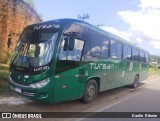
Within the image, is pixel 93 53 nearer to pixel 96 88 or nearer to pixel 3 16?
pixel 96 88

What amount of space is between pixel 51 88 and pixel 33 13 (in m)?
16.2

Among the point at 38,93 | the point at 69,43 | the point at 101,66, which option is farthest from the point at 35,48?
the point at 101,66

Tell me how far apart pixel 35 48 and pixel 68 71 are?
1.28 m

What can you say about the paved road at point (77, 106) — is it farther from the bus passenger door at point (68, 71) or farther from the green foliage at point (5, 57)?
the green foliage at point (5, 57)

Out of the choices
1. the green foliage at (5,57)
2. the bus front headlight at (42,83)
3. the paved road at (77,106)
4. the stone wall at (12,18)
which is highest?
the stone wall at (12,18)

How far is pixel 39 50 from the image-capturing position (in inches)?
286

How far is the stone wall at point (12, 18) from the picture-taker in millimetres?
17811

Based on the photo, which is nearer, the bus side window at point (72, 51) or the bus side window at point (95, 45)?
the bus side window at point (72, 51)

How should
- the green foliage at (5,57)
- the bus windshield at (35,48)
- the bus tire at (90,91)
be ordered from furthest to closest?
1. the green foliage at (5,57)
2. the bus tire at (90,91)
3. the bus windshield at (35,48)

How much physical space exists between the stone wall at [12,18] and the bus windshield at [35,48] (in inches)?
410

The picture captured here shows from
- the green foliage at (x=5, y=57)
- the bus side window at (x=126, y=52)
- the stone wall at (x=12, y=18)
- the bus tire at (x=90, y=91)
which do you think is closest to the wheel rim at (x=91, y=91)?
the bus tire at (x=90, y=91)

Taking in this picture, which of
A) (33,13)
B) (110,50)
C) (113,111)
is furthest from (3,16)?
(113,111)

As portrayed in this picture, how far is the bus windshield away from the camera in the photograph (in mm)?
7141

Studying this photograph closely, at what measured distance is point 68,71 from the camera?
7648 millimetres
